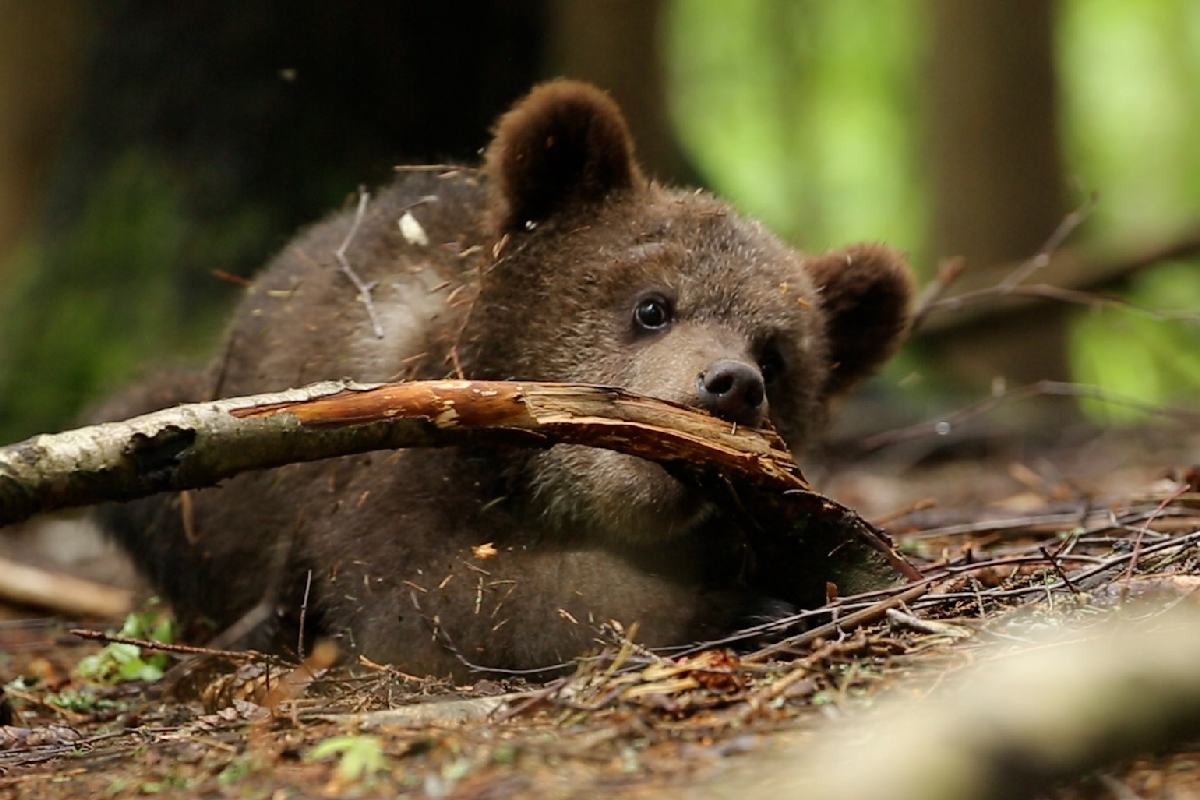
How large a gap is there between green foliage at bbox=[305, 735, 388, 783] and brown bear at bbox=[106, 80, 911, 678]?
128 cm

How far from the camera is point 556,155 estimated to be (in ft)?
17.7

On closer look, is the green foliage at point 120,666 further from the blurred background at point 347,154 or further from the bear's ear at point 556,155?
the blurred background at point 347,154

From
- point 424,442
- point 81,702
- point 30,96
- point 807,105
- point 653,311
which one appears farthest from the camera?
point 807,105

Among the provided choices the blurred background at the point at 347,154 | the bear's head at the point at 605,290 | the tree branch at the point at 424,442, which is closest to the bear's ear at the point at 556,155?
the bear's head at the point at 605,290

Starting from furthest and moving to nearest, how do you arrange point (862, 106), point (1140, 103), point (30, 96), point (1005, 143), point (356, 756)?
point (1140, 103) → point (862, 106) → point (1005, 143) → point (30, 96) → point (356, 756)

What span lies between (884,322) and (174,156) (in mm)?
6705

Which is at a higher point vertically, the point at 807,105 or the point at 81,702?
the point at 807,105

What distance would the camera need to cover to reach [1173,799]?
2.76 metres

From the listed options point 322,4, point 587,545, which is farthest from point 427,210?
point 322,4

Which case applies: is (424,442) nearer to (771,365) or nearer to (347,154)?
(771,365)

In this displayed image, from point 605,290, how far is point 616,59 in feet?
20.1

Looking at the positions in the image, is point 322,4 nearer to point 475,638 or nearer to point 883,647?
point 475,638

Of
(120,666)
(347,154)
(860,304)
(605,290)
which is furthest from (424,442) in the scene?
(347,154)

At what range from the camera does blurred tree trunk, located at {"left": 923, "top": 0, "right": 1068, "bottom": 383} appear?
13.6m
